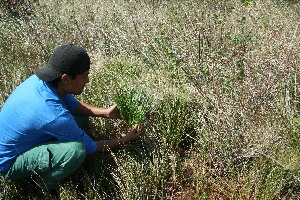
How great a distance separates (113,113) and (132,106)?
0.77 ft

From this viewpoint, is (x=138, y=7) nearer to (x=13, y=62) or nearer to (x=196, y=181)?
(x=13, y=62)

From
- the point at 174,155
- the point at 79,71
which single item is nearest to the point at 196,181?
the point at 174,155

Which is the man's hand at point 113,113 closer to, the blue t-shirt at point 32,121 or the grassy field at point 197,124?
the grassy field at point 197,124

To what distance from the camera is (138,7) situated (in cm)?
504

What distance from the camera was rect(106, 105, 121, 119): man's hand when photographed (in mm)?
2545

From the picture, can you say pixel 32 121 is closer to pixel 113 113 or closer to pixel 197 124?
pixel 113 113

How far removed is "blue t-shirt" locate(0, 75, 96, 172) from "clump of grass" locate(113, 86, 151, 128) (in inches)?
17.2

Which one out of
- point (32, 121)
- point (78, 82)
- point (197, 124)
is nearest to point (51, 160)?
point (32, 121)

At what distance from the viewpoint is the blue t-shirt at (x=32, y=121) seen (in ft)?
6.40

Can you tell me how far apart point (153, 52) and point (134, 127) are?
1.47 meters

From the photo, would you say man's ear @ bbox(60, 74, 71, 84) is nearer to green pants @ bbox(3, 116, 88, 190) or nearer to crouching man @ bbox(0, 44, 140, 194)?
crouching man @ bbox(0, 44, 140, 194)

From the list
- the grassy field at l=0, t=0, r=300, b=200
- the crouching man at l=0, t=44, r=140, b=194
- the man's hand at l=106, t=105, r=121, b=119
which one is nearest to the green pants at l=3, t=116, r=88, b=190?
the crouching man at l=0, t=44, r=140, b=194

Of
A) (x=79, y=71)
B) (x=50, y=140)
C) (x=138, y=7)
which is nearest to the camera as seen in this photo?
(x=79, y=71)

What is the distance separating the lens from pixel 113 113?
256cm
